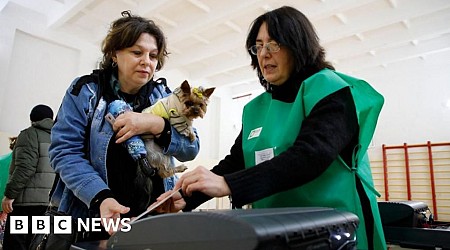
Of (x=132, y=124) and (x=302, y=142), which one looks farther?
(x=132, y=124)

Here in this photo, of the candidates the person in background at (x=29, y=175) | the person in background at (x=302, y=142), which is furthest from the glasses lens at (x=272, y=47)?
the person in background at (x=29, y=175)

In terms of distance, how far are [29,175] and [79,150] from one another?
1888 millimetres

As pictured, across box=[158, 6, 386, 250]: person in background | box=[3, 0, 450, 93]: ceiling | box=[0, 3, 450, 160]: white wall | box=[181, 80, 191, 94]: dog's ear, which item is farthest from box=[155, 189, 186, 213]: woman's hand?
box=[3, 0, 450, 93]: ceiling

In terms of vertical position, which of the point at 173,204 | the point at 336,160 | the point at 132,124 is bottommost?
the point at 173,204

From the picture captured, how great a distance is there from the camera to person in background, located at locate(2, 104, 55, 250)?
2.45 metres

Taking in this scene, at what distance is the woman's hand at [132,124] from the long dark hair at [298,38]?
0.46 meters

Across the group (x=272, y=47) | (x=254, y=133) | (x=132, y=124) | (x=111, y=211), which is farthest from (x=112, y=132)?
(x=272, y=47)

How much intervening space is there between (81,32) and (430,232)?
217 inches

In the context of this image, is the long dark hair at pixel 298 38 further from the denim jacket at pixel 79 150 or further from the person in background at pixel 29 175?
the person in background at pixel 29 175

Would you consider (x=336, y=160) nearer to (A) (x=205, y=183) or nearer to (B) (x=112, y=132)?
(A) (x=205, y=183)

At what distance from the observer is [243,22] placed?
5.14m

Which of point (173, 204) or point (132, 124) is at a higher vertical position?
point (132, 124)

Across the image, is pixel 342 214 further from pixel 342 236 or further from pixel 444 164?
pixel 444 164

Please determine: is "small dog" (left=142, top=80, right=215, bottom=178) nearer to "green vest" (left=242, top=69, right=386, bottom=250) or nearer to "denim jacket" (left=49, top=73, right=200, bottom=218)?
"denim jacket" (left=49, top=73, right=200, bottom=218)
